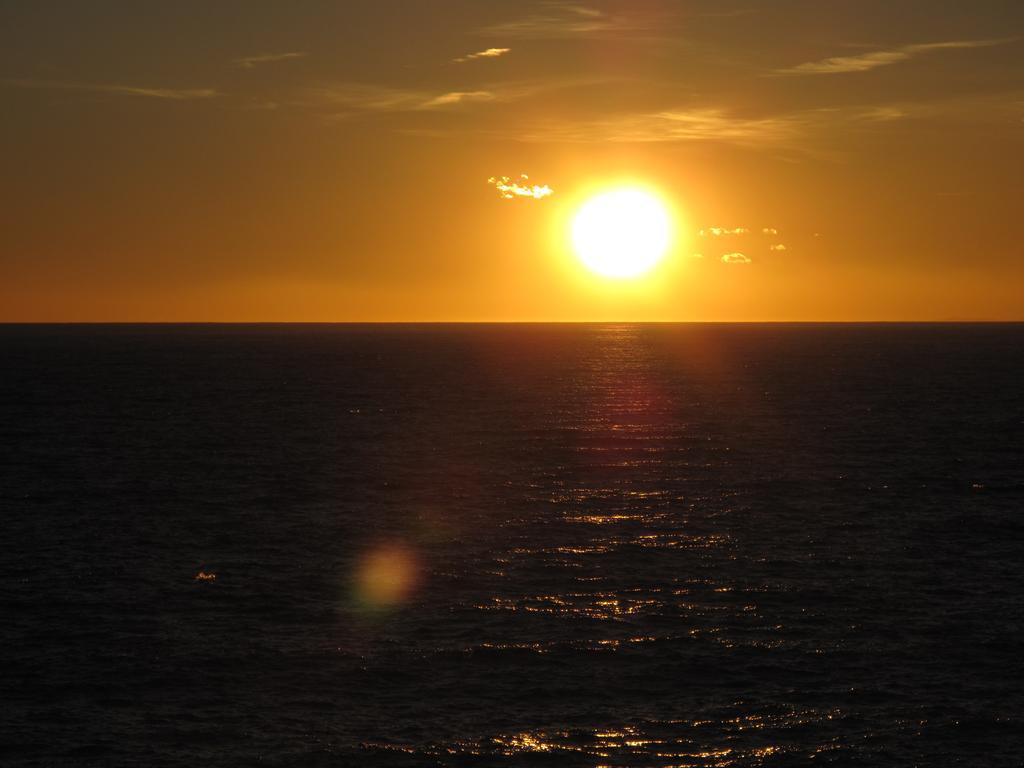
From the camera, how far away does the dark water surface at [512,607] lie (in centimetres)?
3650

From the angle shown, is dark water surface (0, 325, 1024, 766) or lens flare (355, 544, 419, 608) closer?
dark water surface (0, 325, 1024, 766)

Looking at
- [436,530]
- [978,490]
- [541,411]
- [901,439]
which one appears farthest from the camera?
[541,411]

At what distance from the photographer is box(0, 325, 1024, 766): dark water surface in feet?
120

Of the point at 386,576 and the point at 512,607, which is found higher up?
the point at 386,576

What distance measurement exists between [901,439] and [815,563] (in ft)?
205

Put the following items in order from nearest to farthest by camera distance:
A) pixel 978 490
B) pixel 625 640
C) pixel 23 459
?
pixel 625 640 → pixel 978 490 → pixel 23 459

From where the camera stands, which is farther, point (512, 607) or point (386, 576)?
point (386, 576)

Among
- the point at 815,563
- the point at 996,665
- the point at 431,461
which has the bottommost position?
the point at 996,665

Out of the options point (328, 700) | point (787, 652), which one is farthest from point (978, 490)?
point (328, 700)

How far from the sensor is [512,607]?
50625 millimetres

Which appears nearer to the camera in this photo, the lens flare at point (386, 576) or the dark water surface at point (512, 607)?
the dark water surface at point (512, 607)

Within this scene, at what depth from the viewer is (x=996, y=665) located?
4300 cm

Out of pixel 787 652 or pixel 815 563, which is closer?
pixel 787 652

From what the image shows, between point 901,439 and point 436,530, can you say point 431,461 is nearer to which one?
point 436,530
